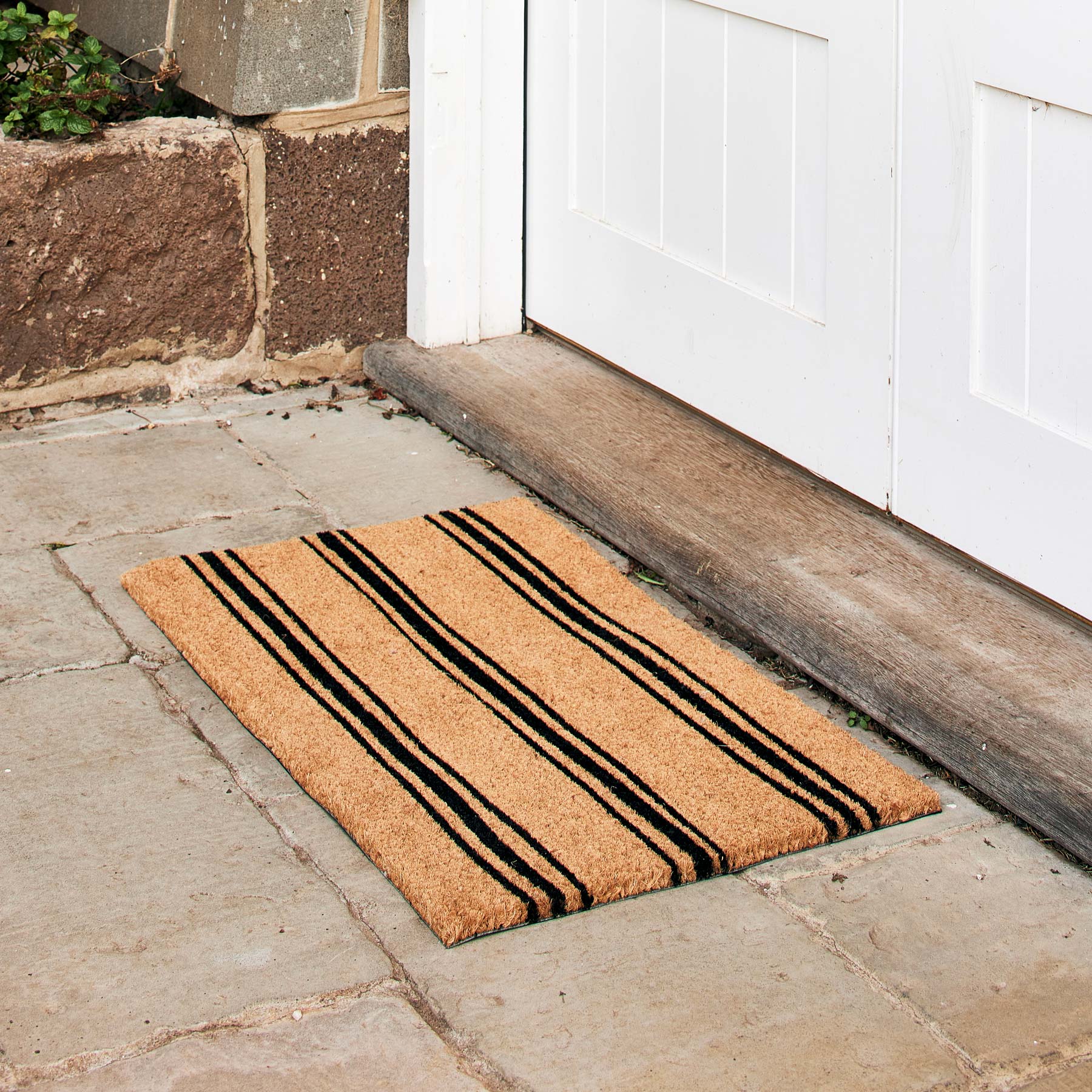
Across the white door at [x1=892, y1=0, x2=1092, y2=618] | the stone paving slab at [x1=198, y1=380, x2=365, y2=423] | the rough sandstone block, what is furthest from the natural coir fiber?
the rough sandstone block

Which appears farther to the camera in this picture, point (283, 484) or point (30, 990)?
point (283, 484)

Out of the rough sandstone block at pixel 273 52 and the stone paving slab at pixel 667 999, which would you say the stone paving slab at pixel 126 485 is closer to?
the rough sandstone block at pixel 273 52

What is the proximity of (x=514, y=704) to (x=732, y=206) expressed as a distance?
1.09 metres

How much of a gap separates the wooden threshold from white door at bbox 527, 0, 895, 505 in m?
0.09

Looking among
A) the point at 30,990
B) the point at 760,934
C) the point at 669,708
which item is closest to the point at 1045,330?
the point at 669,708

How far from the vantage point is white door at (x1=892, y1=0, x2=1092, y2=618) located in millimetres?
2148

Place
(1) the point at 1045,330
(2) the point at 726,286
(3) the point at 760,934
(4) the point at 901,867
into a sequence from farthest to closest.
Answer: (2) the point at 726,286
(1) the point at 1045,330
(4) the point at 901,867
(3) the point at 760,934

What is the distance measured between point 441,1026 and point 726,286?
161cm

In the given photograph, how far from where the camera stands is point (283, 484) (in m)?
2.99

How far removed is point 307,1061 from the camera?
64.5 inches

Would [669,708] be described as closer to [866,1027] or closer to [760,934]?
[760,934]

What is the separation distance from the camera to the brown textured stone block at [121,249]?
3049mm

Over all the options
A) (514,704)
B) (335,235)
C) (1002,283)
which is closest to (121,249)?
(335,235)

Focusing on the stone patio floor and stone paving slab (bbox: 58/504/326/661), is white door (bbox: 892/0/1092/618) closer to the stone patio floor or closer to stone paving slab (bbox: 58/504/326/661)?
the stone patio floor
